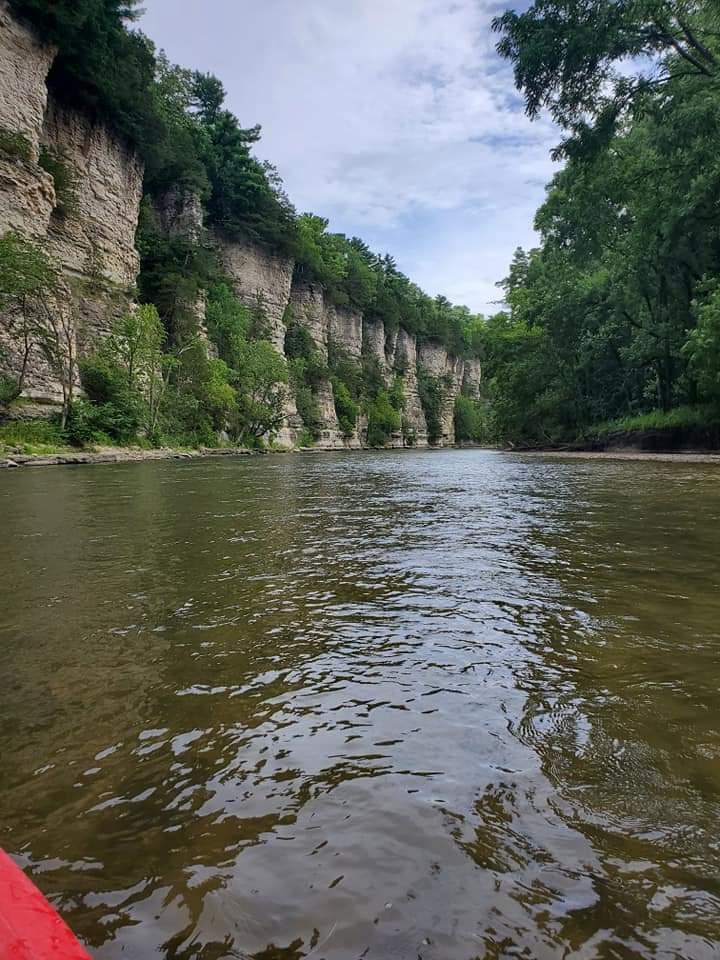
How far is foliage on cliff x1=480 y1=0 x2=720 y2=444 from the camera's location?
15.0m

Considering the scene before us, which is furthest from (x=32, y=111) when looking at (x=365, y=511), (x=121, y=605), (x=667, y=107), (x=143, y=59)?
(x=121, y=605)

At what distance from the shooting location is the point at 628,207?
22.7m

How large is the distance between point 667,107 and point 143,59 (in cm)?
2533

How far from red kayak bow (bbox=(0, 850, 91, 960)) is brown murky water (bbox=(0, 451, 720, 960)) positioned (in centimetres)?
36

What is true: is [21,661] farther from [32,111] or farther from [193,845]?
[32,111]

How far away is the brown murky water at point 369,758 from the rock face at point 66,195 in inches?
871

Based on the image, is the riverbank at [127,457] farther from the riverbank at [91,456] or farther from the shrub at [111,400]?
the shrub at [111,400]

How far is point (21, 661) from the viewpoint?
7.54ft

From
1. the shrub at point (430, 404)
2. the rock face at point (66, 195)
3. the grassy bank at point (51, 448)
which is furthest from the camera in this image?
the shrub at point (430, 404)

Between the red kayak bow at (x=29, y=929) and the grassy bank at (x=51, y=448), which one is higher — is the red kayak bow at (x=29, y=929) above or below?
below

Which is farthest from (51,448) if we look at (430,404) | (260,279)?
(430,404)

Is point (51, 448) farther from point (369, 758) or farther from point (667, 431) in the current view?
point (667, 431)

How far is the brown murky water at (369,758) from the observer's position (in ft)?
3.41

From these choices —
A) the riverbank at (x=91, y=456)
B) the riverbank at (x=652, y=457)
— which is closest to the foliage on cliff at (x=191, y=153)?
the riverbank at (x=91, y=456)
